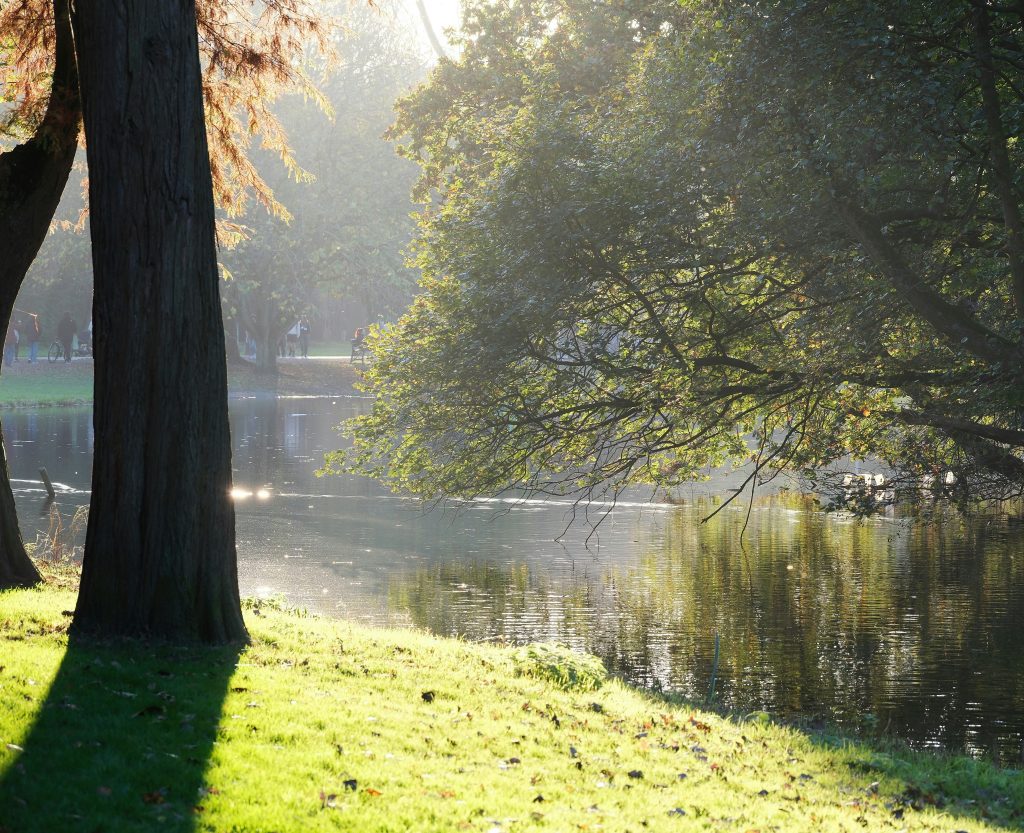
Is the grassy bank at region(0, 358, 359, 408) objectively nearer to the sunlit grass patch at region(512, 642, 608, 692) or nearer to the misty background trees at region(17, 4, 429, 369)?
the misty background trees at region(17, 4, 429, 369)

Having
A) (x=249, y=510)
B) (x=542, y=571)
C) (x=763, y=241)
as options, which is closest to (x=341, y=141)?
(x=249, y=510)

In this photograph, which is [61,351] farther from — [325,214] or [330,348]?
[330,348]

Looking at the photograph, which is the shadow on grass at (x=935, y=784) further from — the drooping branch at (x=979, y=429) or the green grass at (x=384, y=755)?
the drooping branch at (x=979, y=429)

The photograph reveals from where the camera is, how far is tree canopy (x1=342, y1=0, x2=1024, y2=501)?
12.9 meters

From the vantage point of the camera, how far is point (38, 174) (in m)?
11.5

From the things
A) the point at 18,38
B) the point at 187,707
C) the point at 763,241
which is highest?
the point at 18,38

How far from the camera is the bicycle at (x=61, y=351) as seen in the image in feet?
198

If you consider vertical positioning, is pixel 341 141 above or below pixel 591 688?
above

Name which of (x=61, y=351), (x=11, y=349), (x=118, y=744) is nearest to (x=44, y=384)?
(x=61, y=351)

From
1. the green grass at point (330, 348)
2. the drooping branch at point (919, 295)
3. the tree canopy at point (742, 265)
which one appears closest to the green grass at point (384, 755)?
the drooping branch at point (919, 295)

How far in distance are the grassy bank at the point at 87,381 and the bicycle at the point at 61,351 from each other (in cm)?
67

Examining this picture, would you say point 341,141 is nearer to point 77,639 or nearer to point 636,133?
point 636,133

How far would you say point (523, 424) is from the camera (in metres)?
18.5

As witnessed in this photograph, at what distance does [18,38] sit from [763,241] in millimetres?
8793
